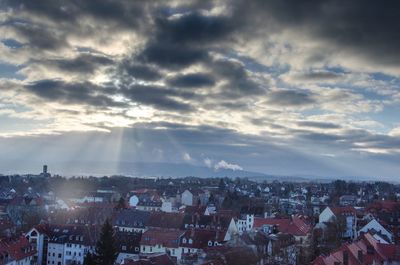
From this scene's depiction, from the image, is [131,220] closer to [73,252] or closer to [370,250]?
[73,252]

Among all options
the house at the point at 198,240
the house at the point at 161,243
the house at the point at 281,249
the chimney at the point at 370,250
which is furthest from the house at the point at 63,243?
the chimney at the point at 370,250

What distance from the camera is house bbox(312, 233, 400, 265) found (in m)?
47.5

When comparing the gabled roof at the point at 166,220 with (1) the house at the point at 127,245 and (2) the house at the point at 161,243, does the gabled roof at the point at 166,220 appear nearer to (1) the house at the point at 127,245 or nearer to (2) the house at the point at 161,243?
(1) the house at the point at 127,245

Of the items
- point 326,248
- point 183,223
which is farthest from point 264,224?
point 326,248

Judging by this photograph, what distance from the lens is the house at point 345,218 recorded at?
88.9m

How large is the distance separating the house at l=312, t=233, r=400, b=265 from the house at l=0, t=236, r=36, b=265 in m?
43.8

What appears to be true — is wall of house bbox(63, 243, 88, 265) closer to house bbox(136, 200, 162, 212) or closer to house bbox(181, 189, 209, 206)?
house bbox(136, 200, 162, 212)

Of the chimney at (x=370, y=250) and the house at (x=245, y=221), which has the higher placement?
the chimney at (x=370, y=250)

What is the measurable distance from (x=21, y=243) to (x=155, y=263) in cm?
3151

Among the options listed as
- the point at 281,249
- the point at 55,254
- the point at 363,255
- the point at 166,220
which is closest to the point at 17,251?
the point at 55,254

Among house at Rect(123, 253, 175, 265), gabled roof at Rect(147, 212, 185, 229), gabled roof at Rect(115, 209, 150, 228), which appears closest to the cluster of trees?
house at Rect(123, 253, 175, 265)

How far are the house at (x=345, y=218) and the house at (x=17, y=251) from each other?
52508mm

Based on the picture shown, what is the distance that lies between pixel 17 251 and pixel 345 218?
59538mm

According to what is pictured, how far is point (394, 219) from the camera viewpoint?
105250mm
